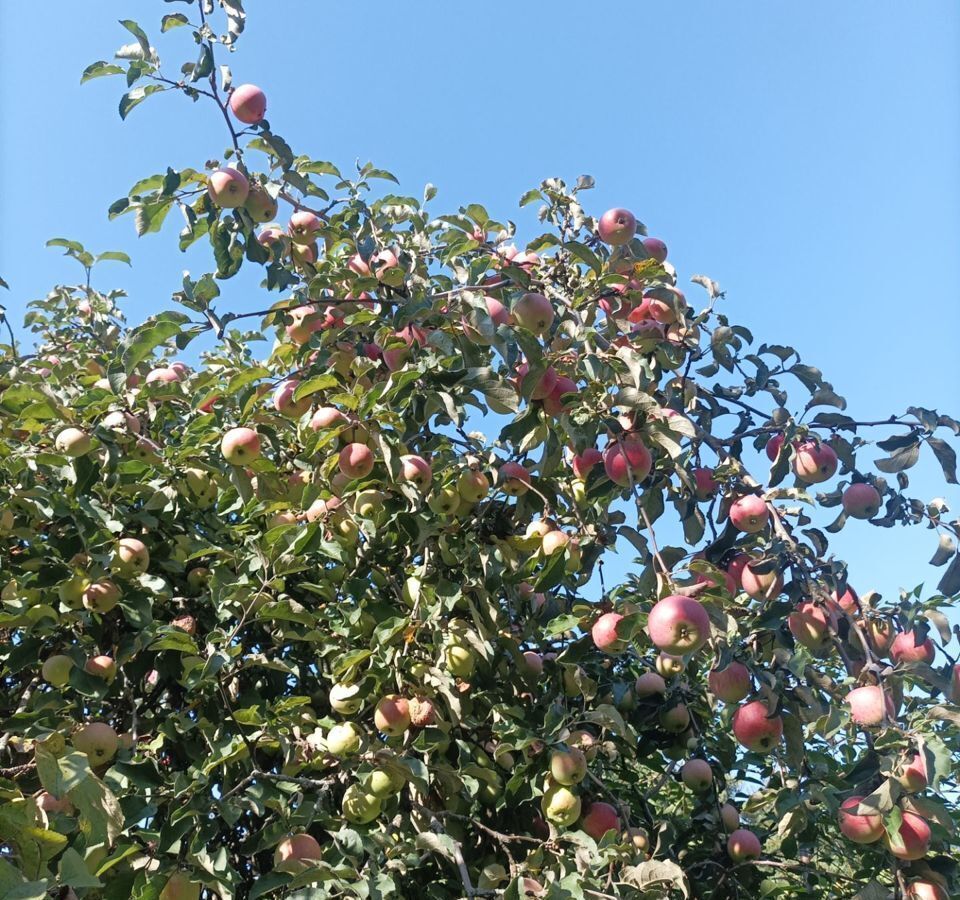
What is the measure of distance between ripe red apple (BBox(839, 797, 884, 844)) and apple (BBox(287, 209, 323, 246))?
2519 mm

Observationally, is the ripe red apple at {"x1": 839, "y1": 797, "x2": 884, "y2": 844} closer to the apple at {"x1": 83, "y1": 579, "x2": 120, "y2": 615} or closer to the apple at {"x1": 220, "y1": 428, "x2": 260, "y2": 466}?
the apple at {"x1": 220, "y1": 428, "x2": 260, "y2": 466}

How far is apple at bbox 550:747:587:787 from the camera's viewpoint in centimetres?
223

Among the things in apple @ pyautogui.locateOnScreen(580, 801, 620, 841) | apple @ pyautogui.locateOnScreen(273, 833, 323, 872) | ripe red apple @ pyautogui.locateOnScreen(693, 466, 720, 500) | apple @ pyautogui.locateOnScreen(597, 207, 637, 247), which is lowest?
apple @ pyautogui.locateOnScreen(273, 833, 323, 872)

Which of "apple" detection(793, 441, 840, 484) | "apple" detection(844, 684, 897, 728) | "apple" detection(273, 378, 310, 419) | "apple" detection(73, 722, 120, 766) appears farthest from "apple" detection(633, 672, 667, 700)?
"apple" detection(73, 722, 120, 766)

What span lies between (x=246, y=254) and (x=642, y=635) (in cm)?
189

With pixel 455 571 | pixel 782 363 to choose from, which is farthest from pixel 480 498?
pixel 782 363

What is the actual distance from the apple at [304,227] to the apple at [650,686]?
207 cm

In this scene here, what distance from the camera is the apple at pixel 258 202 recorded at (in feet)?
8.91

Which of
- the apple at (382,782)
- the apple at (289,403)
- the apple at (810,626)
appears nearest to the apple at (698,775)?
the apple at (810,626)

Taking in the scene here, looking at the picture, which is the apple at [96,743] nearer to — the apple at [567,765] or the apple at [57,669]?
the apple at [57,669]

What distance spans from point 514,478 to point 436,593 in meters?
0.50

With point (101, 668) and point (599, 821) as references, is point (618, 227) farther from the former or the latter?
point (101, 668)

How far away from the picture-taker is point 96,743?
2.21 metres

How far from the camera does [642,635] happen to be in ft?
9.45
